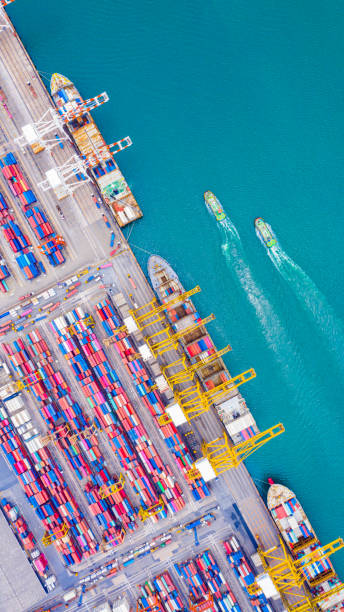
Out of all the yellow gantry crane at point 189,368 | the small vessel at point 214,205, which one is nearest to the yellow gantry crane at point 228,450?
the yellow gantry crane at point 189,368

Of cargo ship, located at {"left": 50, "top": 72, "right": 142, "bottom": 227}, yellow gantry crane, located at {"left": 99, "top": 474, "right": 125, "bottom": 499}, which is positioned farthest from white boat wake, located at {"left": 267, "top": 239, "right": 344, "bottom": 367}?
yellow gantry crane, located at {"left": 99, "top": 474, "right": 125, "bottom": 499}

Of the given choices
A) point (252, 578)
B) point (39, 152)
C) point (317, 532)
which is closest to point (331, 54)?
point (39, 152)

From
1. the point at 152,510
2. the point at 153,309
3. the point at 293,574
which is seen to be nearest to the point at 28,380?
the point at 153,309

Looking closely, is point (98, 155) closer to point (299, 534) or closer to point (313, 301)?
point (313, 301)

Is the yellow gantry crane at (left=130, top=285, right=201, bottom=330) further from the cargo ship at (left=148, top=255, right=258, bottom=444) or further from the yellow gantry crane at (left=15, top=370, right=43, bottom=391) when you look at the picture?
the yellow gantry crane at (left=15, top=370, right=43, bottom=391)

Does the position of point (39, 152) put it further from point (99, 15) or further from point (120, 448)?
point (120, 448)

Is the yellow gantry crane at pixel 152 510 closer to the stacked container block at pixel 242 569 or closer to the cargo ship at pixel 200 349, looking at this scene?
the stacked container block at pixel 242 569
